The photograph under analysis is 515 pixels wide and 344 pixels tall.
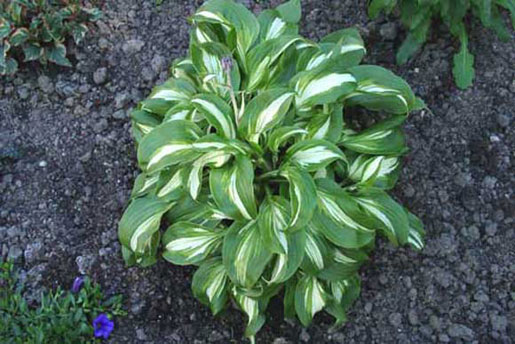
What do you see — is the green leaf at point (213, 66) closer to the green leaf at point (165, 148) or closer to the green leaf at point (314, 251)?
the green leaf at point (165, 148)

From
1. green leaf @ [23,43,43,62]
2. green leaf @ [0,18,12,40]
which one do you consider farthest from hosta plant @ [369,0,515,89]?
green leaf @ [0,18,12,40]

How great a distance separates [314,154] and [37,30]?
1.77 metres

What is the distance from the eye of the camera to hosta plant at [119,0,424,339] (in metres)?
2.42

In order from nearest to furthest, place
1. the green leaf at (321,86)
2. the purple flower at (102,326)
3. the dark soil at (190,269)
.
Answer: the green leaf at (321,86)
the purple flower at (102,326)
the dark soil at (190,269)

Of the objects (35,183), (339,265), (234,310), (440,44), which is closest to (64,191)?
(35,183)

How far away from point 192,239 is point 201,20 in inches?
31.5

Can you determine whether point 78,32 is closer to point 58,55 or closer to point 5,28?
point 58,55

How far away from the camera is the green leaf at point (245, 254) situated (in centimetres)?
246

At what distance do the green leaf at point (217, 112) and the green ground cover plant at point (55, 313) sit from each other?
94 cm

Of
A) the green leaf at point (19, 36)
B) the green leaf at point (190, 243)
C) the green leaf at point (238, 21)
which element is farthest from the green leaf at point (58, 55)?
the green leaf at point (190, 243)

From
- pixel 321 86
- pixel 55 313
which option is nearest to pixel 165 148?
pixel 321 86

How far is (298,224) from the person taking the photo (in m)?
2.31

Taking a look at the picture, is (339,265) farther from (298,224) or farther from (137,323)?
(137,323)

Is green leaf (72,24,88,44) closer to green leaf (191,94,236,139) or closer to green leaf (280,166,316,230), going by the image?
green leaf (191,94,236,139)
